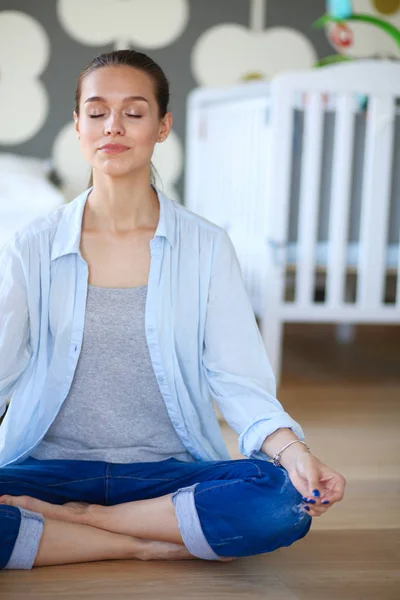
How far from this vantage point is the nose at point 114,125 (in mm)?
1180

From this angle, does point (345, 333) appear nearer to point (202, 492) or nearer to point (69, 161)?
point (69, 161)

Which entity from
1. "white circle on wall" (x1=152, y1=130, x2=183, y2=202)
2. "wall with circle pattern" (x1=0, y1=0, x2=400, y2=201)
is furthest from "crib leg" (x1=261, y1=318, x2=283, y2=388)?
"white circle on wall" (x1=152, y1=130, x2=183, y2=202)

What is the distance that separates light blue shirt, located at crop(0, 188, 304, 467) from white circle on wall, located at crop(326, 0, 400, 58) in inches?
92.5

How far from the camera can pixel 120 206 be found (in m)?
1.25

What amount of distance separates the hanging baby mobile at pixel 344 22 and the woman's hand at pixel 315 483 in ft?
6.32

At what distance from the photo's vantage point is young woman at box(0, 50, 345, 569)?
1.14 meters

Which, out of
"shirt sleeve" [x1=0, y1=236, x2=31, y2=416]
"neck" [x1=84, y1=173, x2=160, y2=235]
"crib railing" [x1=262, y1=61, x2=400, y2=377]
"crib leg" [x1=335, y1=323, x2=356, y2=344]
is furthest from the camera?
"crib leg" [x1=335, y1=323, x2=356, y2=344]

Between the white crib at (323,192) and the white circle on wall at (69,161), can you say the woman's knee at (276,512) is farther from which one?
the white circle on wall at (69,161)

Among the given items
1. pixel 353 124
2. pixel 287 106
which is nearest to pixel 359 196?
pixel 353 124

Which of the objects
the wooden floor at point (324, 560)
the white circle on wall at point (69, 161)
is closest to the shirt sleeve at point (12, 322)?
the wooden floor at point (324, 560)

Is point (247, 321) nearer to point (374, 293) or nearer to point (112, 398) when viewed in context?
point (112, 398)

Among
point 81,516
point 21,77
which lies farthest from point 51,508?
point 21,77

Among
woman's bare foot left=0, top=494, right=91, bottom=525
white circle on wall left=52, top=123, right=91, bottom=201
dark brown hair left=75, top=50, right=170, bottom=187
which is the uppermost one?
white circle on wall left=52, top=123, right=91, bottom=201

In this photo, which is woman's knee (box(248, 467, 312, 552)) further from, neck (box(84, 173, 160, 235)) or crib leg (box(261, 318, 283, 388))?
crib leg (box(261, 318, 283, 388))
